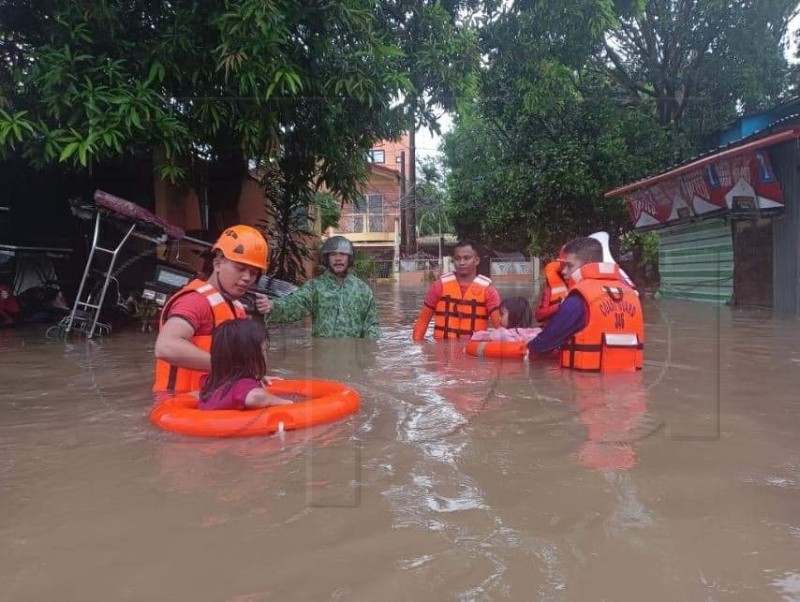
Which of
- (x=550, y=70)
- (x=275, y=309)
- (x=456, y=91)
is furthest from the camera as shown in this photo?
(x=550, y=70)

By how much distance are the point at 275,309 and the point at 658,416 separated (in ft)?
10.8

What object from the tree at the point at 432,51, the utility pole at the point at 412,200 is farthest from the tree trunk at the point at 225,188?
the utility pole at the point at 412,200

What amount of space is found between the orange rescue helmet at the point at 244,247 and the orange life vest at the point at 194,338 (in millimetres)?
222

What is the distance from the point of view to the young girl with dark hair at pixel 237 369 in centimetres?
355

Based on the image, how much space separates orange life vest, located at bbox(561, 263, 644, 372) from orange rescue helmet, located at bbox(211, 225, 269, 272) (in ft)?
7.69

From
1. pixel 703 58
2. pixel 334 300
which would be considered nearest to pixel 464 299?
pixel 334 300

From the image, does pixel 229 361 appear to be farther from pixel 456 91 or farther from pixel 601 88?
pixel 601 88

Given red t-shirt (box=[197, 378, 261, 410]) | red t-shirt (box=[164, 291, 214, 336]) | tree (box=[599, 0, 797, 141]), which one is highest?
tree (box=[599, 0, 797, 141])

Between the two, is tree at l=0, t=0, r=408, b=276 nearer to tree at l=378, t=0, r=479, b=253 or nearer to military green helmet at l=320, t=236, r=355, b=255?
tree at l=378, t=0, r=479, b=253

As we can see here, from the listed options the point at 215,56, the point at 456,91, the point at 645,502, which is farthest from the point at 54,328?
the point at 645,502

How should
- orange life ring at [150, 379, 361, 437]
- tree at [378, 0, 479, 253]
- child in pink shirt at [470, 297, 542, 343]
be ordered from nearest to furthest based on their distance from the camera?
orange life ring at [150, 379, 361, 437], child in pink shirt at [470, 297, 542, 343], tree at [378, 0, 479, 253]

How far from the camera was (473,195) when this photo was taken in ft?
66.6

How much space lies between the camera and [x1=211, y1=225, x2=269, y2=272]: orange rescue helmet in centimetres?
387

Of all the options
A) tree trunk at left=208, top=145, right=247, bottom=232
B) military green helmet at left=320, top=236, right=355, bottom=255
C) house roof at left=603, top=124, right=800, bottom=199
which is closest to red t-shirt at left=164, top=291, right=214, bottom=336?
military green helmet at left=320, top=236, right=355, bottom=255
